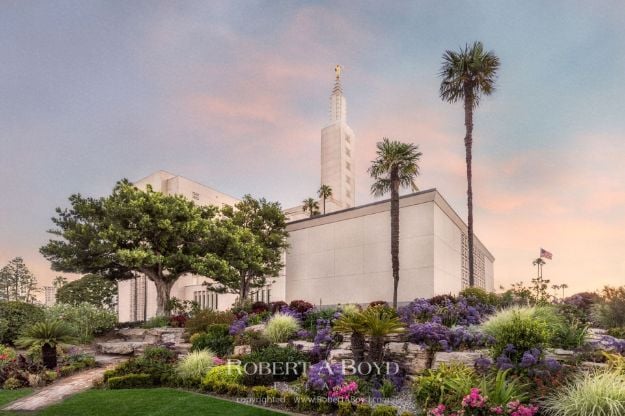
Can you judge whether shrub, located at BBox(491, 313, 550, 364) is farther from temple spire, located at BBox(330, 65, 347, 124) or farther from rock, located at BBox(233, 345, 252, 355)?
temple spire, located at BBox(330, 65, 347, 124)

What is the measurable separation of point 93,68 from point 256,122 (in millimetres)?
6395

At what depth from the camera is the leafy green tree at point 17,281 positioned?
2330 inches

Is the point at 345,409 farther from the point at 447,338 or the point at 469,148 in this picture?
the point at 469,148

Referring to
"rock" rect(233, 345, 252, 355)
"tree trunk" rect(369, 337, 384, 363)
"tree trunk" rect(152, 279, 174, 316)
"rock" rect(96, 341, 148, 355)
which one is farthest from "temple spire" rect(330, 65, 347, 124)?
"tree trunk" rect(369, 337, 384, 363)

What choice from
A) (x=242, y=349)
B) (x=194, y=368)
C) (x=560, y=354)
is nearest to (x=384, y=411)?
(x=560, y=354)

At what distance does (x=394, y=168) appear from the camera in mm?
23641

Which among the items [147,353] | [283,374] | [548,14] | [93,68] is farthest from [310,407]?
[93,68]

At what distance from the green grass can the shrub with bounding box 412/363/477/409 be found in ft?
31.7

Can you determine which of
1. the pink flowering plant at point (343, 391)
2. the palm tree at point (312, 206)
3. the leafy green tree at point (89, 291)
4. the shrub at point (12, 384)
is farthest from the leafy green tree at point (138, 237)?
the leafy green tree at point (89, 291)

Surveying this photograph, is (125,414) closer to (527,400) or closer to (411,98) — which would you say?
(527,400)

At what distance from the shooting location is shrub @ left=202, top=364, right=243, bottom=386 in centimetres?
1031

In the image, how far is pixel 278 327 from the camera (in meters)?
13.8

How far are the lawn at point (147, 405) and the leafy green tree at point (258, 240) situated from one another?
56.0ft

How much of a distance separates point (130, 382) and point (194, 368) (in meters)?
1.74
